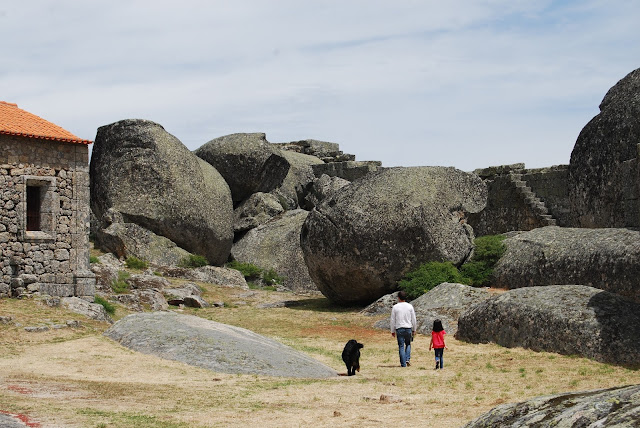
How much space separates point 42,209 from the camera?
24.9 meters

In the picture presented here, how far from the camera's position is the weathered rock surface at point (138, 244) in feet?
112

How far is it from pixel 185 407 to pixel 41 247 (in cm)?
1426

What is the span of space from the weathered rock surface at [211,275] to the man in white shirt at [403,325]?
16.2 meters

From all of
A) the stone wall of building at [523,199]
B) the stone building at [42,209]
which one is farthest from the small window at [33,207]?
the stone wall of building at [523,199]

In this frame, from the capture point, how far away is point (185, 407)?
39.4ft

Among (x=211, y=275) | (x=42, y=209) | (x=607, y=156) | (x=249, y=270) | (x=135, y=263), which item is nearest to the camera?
(x=607, y=156)

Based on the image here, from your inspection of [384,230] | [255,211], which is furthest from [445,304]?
[255,211]

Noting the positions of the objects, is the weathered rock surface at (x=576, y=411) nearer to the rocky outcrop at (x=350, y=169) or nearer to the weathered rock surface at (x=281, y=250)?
the weathered rock surface at (x=281, y=250)

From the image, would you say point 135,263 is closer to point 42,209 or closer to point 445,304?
point 42,209

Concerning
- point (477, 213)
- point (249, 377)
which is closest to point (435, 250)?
point (477, 213)

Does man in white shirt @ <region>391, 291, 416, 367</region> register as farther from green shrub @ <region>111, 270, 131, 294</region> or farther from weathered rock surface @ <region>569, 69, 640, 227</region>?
green shrub @ <region>111, 270, 131, 294</region>

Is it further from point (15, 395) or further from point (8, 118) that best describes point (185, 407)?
point (8, 118)

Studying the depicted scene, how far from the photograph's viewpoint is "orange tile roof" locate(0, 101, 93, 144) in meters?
24.5

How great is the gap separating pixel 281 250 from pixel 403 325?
2042cm
